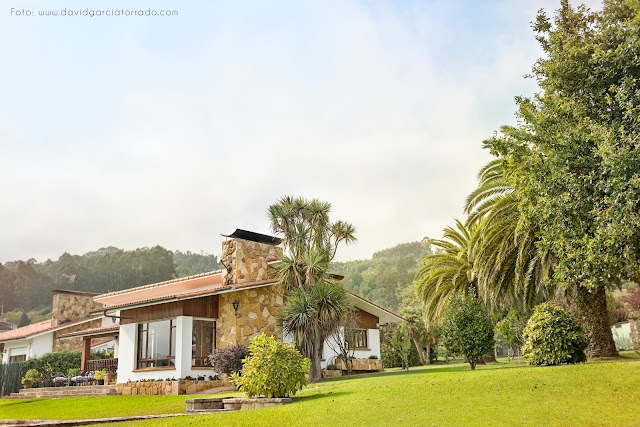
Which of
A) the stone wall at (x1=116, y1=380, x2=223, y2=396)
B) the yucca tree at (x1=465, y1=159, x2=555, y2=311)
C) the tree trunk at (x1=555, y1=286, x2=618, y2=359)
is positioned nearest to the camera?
the tree trunk at (x1=555, y1=286, x2=618, y2=359)

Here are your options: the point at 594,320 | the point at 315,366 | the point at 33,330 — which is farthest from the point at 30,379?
the point at 594,320

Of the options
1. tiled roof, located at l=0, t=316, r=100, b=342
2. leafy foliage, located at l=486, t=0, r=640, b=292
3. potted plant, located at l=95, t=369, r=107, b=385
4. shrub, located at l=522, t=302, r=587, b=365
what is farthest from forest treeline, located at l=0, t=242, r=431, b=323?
leafy foliage, located at l=486, t=0, r=640, b=292

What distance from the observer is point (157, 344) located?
80.4ft

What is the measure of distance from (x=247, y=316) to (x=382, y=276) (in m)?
69.6

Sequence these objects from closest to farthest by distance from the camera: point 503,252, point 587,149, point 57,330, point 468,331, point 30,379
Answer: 1. point 587,149
2. point 468,331
3. point 503,252
4. point 30,379
5. point 57,330

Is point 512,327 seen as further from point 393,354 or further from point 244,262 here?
point 244,262

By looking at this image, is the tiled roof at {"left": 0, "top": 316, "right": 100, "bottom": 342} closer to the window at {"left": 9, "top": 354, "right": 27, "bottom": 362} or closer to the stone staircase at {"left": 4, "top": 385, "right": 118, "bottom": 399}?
the window at {"left": 9, "top": 354, "right": 27, "bottom": 362}

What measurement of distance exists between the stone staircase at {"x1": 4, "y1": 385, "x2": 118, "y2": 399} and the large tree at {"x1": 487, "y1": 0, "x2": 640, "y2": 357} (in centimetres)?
1912

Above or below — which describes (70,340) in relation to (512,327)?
above

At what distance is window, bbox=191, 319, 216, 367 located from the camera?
23422 mm

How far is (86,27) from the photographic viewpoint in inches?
670

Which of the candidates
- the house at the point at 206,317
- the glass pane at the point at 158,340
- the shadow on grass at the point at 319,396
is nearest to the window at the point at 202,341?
the house at the point at 206,317

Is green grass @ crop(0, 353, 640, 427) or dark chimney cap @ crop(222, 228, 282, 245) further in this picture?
dark chimney cap @ crop(222, 228, 282, 245)

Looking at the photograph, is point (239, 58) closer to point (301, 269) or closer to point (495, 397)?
point (301, 269)
